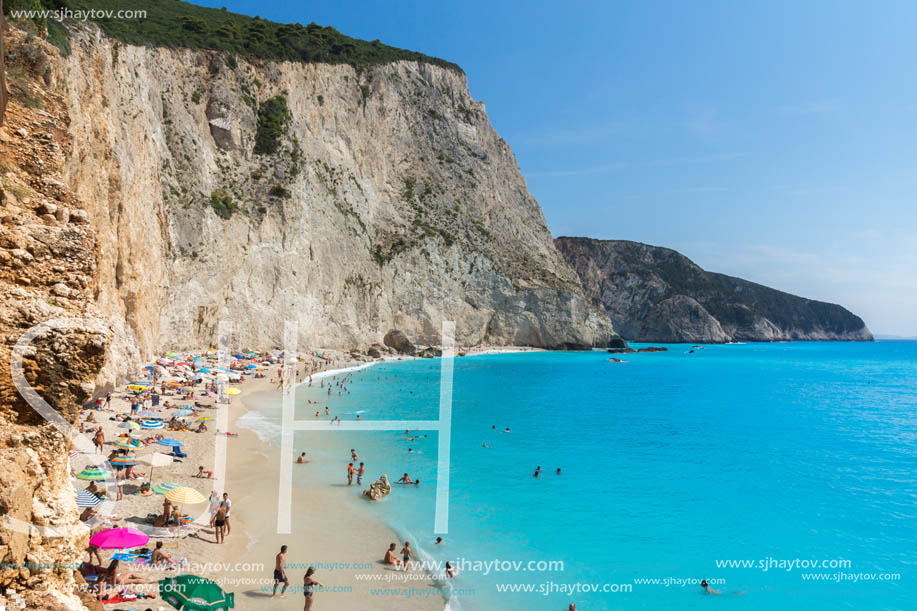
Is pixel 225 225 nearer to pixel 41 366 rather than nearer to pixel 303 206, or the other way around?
pixel 303 206

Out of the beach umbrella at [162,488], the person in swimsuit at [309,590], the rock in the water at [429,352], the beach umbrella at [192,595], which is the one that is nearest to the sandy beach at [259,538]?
the person in swimsuit at [309,590]

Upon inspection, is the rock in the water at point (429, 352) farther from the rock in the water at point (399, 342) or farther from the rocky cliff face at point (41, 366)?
the rocky cliff face at point (41, 366)

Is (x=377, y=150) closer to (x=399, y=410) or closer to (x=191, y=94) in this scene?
(x=191, y=94)

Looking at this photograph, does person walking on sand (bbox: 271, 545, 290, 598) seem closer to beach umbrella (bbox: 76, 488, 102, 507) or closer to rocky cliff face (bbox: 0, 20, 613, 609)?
beach umbrella (bbox: 76, 488, 102, 507)

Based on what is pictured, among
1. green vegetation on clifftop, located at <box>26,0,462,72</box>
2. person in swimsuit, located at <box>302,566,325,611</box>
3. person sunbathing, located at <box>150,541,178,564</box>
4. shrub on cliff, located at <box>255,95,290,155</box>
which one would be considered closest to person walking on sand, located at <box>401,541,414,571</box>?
person in swimsuit, located at <box>302,566,325,611</box>

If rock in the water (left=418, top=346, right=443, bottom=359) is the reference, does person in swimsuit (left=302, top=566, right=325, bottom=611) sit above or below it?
below

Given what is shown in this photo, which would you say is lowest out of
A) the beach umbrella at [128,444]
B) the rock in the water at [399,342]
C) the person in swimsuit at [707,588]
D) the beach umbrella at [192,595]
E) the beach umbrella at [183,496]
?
the person in swimsuit at [707,588]

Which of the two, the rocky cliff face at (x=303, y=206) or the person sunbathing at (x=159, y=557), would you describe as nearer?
the person sunbathing at (x=159, y=557)

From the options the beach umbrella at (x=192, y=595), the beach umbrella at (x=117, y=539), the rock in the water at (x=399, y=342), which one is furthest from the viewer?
the rock in the water at (x=399, y=342)

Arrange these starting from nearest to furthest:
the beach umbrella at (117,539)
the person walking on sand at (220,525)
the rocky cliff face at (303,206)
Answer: the beach umbrella at (117,539) < the person walking on sand at (220,525) < the rocky cliff face at (303,206)
